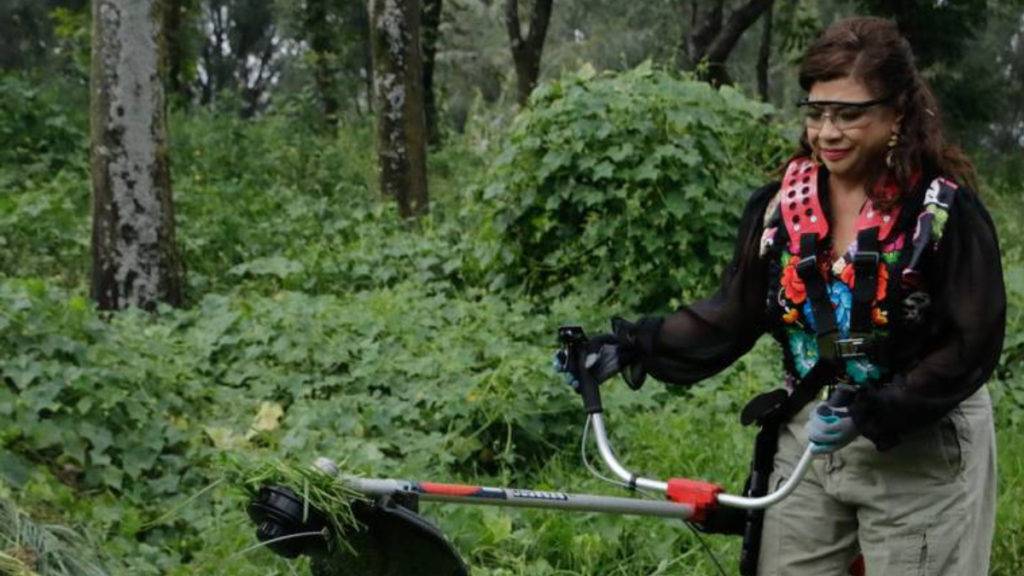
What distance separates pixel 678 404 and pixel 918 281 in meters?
3.57

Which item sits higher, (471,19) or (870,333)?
(471,19)

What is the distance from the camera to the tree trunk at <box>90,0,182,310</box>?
7789 millimetres

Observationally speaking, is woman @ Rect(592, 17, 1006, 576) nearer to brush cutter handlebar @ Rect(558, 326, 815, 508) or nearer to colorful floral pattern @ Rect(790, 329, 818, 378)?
colorful floral pattern @ Rect(790, 329, 818, 378)

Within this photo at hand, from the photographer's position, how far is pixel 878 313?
2.88 metres

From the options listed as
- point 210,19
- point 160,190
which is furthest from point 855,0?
point 210,19

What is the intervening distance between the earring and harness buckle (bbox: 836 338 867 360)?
0.41m

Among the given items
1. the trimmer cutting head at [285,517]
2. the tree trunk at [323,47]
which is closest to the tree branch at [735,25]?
the tree trunk at [323,47]

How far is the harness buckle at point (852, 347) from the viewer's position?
291 cm

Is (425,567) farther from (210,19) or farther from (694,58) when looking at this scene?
(210,19)

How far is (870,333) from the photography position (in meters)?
2.90

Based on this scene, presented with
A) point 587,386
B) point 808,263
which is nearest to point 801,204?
point 808,263

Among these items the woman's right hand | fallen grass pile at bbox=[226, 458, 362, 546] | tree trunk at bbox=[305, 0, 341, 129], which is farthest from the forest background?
tree trunk at bbox=[305, 0, 341, 129]

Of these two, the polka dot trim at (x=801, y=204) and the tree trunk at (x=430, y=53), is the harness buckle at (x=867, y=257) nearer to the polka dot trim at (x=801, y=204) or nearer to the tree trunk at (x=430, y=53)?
the polka dot trim at (x=801, y=204)

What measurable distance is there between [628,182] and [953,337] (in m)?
5.03
